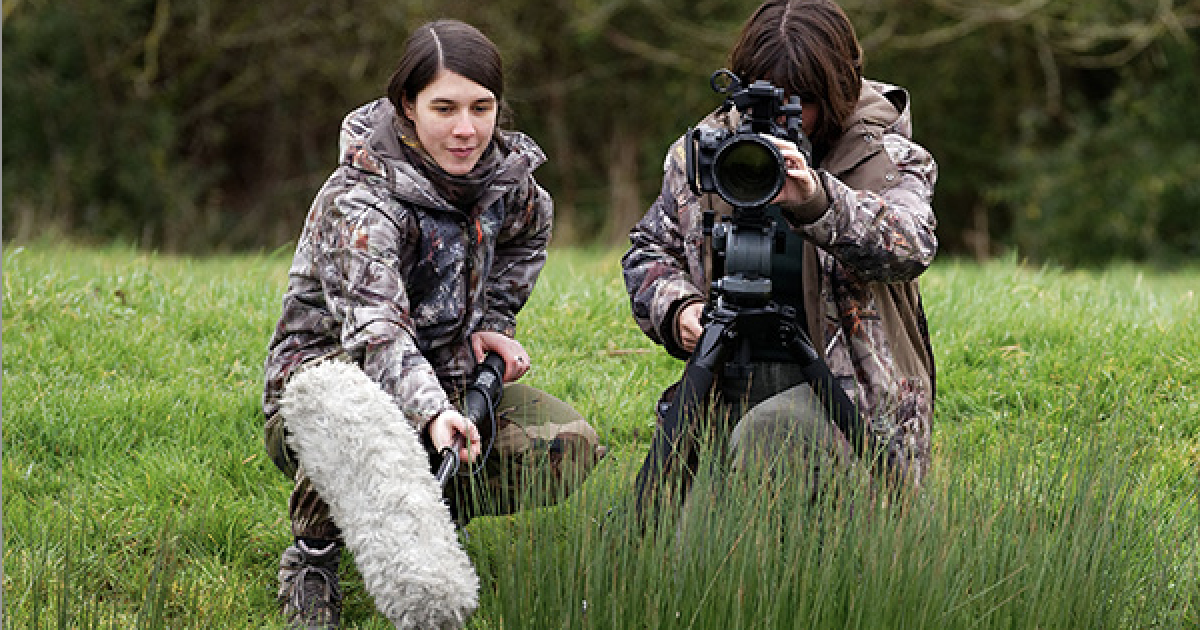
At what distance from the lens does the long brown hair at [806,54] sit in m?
3.15

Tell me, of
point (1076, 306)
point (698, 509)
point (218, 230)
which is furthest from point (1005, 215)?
point (698, 509)

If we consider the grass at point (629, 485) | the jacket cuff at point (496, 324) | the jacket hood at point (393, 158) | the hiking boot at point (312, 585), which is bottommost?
the hiking boot at point (312, 585)

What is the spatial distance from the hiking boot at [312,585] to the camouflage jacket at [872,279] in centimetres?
101

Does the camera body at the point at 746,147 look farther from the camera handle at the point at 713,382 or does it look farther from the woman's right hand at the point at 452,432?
the woman's right hand at the point at 452,432

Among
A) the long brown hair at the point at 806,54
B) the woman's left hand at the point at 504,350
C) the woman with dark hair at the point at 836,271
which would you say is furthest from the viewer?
the woman's left hand at the point at 504,350

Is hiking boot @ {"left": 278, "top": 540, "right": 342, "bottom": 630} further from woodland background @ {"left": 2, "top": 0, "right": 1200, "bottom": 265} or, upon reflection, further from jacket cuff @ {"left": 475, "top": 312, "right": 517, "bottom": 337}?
woodland background @ {"left": 2, "top": 0, "right": 1200, "bottom": 265}

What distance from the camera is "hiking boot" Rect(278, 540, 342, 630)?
3328 mm

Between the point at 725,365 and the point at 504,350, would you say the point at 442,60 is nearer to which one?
the point at 504,350

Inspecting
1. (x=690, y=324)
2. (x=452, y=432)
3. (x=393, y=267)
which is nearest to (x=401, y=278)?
(x=393, y=267)

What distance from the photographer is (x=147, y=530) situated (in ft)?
12.7

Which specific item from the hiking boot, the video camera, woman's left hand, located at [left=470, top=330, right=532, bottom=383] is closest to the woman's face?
woman's left hand, located at [left=470, top=330, right=532, bottom=383]

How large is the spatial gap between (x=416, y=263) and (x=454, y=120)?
0.36 m

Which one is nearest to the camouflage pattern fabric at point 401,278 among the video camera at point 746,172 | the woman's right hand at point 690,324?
the woman's right hand at point 690,324

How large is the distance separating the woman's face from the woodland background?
9.05m
